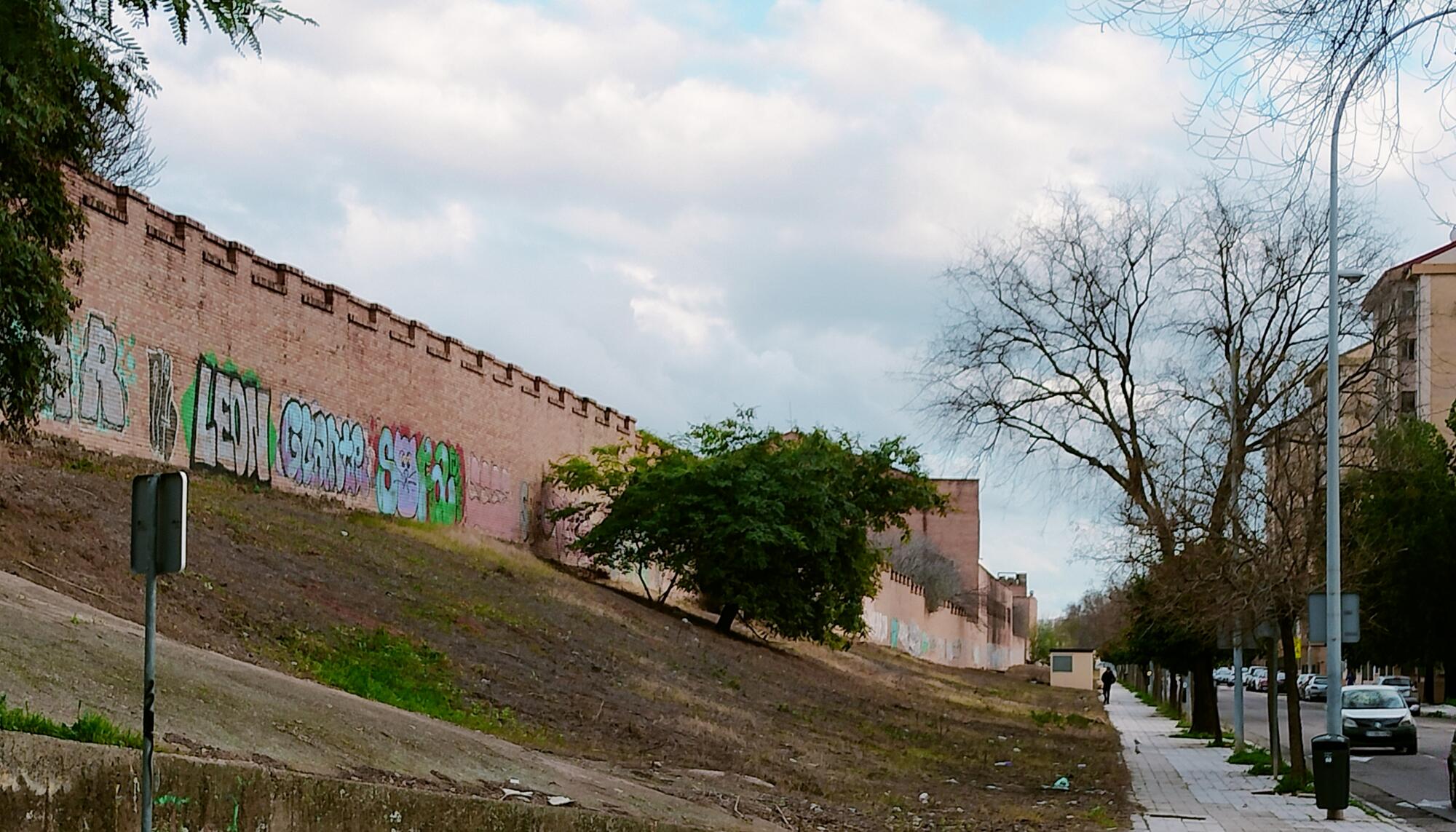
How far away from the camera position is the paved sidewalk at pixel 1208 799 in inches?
738

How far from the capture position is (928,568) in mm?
98625

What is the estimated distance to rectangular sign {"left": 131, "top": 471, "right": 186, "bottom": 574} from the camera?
26.2 feet

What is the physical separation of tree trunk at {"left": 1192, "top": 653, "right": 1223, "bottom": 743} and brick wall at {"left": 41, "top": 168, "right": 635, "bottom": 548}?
1771 centimetres

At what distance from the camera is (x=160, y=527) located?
804 centimetres

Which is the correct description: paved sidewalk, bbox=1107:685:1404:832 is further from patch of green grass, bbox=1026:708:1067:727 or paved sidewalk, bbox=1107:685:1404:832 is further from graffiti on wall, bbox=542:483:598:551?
graffiti on wall, bbox=542:483:598:551

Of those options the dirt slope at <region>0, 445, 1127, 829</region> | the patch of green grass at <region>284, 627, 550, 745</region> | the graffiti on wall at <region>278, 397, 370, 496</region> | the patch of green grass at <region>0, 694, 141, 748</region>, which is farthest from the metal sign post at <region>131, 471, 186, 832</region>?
the graffiti on wall at <region>278, 397, 370, 496</region>

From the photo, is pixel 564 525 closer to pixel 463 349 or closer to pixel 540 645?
pixel 463 349

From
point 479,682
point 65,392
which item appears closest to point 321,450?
point 65,392

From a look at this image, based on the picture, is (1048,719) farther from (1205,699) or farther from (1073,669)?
(1073,669)

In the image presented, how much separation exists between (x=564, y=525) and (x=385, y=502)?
11959mm

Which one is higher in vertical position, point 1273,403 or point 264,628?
point 1273,403

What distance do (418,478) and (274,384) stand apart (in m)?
6.26

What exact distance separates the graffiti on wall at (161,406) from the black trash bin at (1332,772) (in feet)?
58.8

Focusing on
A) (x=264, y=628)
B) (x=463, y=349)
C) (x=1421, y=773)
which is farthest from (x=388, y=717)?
(x=463, y=349)
